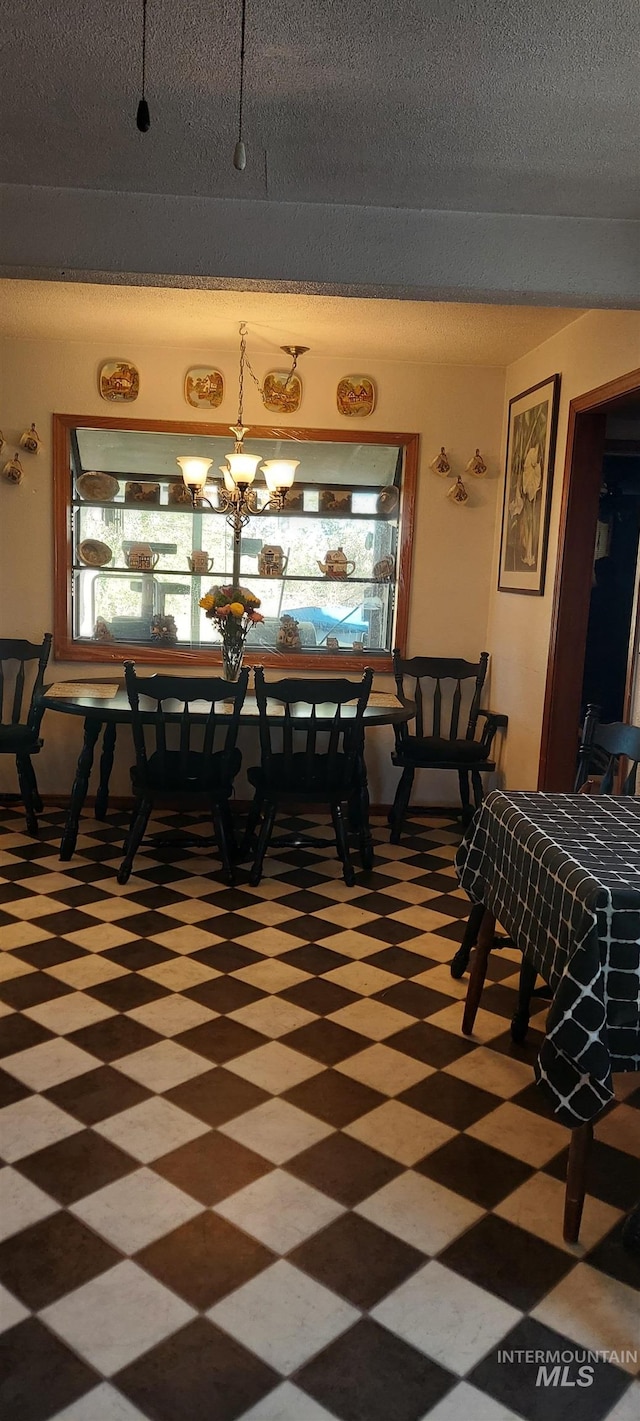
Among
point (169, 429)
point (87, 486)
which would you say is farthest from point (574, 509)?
point (87, 486)

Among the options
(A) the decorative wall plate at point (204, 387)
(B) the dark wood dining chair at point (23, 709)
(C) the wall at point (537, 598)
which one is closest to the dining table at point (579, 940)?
(C) the wall at point (537, 598)

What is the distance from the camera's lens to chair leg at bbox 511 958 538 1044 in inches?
108

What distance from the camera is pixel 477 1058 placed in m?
2.68

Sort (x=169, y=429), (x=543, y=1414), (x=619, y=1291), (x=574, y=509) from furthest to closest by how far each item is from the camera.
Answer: (x=169, y=429) → (x=574, y=509) → (x=619, y=1291) → (x=543, y=1414)

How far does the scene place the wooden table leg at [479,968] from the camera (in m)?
2.64

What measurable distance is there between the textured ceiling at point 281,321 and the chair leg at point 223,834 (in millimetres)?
1965

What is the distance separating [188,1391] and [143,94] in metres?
2.54

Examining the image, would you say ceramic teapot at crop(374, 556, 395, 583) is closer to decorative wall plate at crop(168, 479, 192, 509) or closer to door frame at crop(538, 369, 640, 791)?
decorative wall plate at crop(168, 479, 192, 509)

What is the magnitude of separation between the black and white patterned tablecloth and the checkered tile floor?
1.27ft

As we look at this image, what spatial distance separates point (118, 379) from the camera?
498cm

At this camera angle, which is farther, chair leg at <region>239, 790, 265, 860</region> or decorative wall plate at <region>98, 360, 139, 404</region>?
decorative wall plate at <region>98, 360, 139, 404</region>

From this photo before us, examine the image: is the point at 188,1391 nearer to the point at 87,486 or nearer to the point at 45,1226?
the point at 45,1226

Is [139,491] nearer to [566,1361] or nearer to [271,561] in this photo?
[271,561]

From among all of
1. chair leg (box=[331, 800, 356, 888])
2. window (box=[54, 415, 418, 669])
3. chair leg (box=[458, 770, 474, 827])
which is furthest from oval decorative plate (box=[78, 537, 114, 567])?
chair leg (box=[458, 770, 474, 827])
